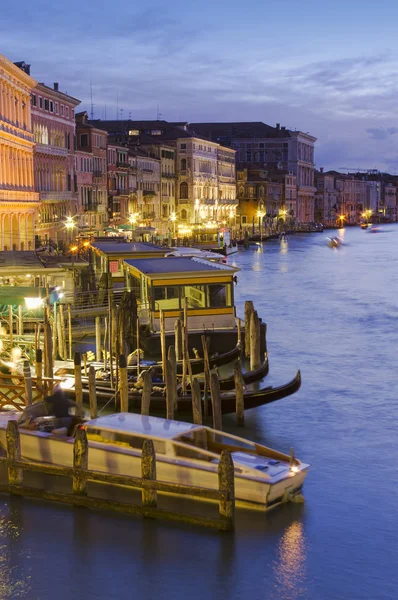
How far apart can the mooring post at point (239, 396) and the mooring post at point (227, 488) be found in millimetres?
4345

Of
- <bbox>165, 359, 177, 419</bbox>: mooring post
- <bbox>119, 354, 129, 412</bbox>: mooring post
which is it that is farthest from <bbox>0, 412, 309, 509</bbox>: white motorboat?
<bbox>165, 359, 177, 419</bbox>: mooring post

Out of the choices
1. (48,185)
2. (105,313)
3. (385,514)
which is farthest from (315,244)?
(385,514)

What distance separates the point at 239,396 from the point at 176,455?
384 cm

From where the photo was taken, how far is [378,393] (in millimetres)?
18422

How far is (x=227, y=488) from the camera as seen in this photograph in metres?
10.1

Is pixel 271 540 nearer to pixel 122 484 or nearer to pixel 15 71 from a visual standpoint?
pixel 122 484

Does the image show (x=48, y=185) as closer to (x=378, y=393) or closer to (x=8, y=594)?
(x=378, y=393)

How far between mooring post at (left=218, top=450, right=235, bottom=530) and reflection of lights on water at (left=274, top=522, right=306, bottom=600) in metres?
0.62

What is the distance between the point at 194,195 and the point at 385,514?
2554 inches

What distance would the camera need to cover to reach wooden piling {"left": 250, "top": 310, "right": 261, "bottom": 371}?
1882 cm

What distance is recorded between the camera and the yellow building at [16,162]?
34781mm

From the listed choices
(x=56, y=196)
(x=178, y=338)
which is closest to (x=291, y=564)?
(x=178, y=338)


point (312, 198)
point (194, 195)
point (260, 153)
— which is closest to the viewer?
→ point (194, 195)

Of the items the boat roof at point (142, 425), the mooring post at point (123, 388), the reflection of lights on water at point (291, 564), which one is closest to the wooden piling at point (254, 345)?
the mooring post at point (123, 388)
